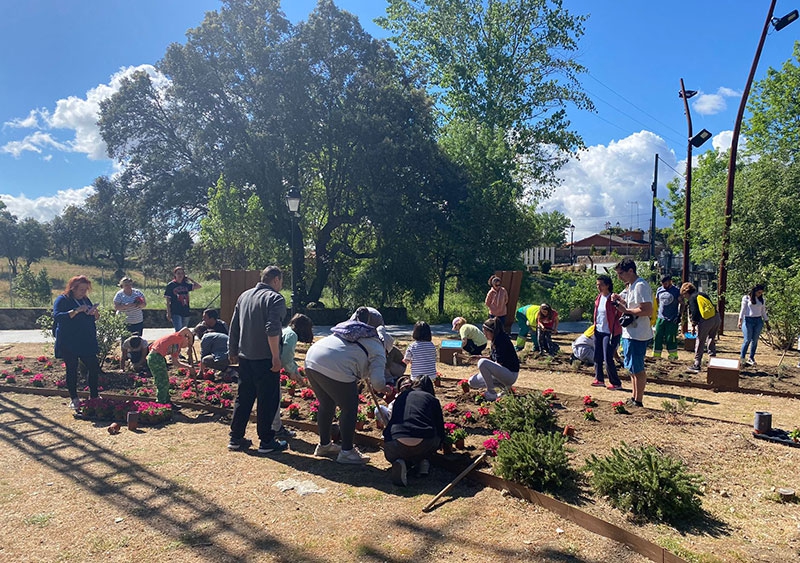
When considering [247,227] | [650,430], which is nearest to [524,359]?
[650,430]

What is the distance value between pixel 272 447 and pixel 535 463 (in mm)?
2543

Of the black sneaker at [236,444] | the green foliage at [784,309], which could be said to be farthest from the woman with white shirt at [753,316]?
the black sneaker at [236,444]

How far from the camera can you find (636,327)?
20.7ft

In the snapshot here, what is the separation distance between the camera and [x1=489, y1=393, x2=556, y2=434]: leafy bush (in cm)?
513

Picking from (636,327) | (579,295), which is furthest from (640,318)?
(579,295)

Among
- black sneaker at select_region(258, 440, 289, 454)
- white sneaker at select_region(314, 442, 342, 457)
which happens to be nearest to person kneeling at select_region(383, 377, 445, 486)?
white sneaker at select_region(314, 442, 342, 457)

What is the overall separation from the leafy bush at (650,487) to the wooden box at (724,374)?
14.5 ft

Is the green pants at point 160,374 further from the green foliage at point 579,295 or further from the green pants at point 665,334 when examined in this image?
the green foliage at point 579,295

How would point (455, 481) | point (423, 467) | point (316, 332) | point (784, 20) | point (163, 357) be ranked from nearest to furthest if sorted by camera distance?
point (455, 481)
point (423, 467)
point (163, 357)
point (784, 20)
point (316, 332)

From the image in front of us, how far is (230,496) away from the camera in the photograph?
13.3 feet

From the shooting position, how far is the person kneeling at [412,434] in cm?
425

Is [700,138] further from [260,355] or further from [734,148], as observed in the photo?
[260,355]

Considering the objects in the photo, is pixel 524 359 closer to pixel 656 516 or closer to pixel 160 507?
pixel 656 516

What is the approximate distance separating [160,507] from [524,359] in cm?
731
